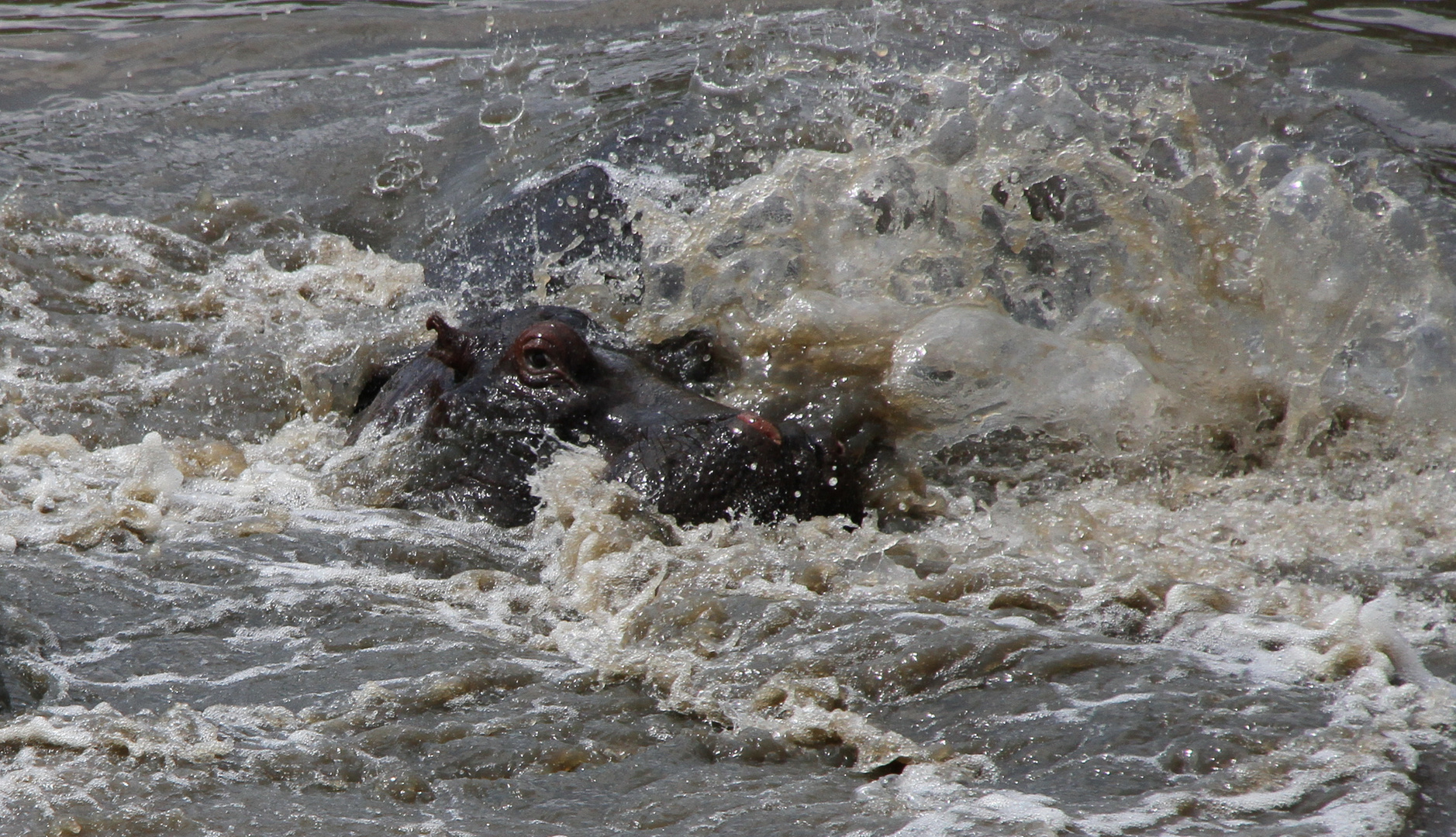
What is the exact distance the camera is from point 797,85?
852cm

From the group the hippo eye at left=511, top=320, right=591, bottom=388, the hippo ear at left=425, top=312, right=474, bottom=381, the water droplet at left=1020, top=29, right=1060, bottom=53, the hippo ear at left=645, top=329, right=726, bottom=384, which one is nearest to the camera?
the hippo eye at left=511, top=320, right=591, bottom=388

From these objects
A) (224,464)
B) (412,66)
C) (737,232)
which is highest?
(412,66)

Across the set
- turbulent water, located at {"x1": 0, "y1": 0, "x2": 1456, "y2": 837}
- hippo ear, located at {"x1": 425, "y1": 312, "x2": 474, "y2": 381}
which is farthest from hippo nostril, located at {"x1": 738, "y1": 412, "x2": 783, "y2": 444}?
hippo ear, located at {"x1": 425, "y1": 312, "x2": 474, "y2": 381}

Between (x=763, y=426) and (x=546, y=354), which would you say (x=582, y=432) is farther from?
(x=763, y=426)

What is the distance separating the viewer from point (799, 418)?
17.5ft

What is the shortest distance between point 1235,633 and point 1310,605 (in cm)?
38

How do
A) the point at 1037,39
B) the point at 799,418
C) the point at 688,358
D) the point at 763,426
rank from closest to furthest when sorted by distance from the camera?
the point at 763,426 < the point at 799,418 < the point at 688,358 < the point at 1037,39

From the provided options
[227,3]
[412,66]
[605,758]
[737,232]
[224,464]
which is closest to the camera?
[605,758]

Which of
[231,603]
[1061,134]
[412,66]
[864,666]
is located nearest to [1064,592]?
[864,666]

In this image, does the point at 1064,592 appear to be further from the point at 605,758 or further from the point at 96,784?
the point at 96,784

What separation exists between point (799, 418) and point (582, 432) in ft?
3.29

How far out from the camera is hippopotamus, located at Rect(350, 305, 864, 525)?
4.32 m

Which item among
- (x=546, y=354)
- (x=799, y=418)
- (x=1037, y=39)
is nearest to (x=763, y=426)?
(x=546, y=354)

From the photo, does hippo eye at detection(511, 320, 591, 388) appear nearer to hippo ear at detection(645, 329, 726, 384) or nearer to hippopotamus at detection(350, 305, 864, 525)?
hippopotamus at detection(350, 305, 864, 525)
